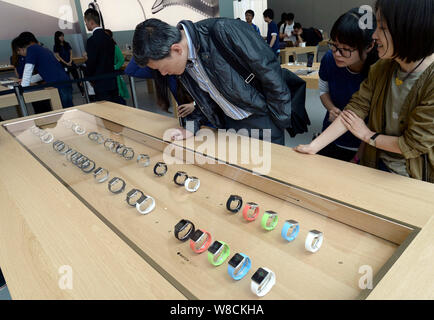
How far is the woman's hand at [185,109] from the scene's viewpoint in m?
1.72

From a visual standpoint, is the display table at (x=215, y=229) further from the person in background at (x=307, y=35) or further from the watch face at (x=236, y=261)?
the person in background at (x=307, y=35)

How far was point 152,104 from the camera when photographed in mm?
5570

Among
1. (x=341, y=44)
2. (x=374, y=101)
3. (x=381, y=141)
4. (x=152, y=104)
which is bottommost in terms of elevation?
(x=152, y=104)

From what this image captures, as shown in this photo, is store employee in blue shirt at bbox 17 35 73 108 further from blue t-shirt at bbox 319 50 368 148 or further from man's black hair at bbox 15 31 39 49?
blue t-shirt at bbox 319 50 368 148

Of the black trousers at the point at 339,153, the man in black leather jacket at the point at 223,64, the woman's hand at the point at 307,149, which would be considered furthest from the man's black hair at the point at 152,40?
the black trousers at the point at 339,153

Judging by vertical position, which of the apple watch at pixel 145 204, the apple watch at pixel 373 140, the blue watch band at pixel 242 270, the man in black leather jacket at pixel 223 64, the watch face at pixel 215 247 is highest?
the man in black leather jacket at pixel 223 64

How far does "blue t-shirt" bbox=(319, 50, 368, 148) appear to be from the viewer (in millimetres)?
1587

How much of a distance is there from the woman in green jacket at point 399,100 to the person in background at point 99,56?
9.29 feet

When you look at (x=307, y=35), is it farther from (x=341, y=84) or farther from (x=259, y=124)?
(x=259, y=124)

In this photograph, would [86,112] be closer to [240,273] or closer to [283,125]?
[283,125]

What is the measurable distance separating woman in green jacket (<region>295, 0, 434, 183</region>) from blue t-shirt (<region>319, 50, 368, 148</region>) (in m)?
0.45
